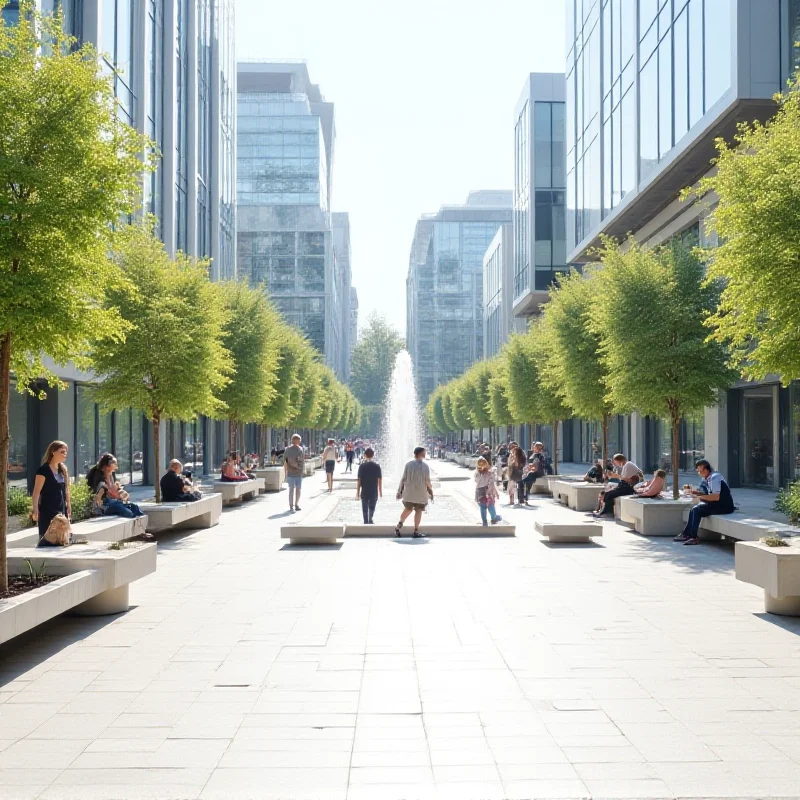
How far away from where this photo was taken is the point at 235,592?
1071 centimetres

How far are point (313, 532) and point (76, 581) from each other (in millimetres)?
7395

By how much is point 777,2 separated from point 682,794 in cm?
2141

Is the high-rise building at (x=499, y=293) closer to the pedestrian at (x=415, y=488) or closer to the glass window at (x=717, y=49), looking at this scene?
the glass window at (x=717, y=49)

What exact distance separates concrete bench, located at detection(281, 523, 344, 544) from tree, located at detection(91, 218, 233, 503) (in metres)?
3.38

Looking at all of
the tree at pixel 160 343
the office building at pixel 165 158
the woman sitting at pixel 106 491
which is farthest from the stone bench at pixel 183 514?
the woman sitting at pixel 106 491

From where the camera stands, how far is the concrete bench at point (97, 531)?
1148 centimetres

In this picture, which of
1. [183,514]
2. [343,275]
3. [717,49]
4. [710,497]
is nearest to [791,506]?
[710,497]

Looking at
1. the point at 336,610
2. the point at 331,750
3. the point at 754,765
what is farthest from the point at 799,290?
the point at 331,750

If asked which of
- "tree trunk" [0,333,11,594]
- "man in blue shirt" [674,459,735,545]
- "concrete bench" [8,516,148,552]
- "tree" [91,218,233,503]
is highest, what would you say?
"tree" [91,218,233,503]

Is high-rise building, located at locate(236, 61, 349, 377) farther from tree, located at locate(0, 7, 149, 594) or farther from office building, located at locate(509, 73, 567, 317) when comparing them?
tree, located at locate(0, 7, 149, 594)

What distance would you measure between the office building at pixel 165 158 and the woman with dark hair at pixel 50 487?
6634mm

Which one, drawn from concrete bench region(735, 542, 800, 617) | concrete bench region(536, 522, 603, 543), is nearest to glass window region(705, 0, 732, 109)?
concrete bench region(536, 522, 603, 543)

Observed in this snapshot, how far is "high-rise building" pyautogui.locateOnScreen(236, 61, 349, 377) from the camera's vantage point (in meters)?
89.2

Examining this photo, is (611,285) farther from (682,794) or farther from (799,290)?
(682,794)
